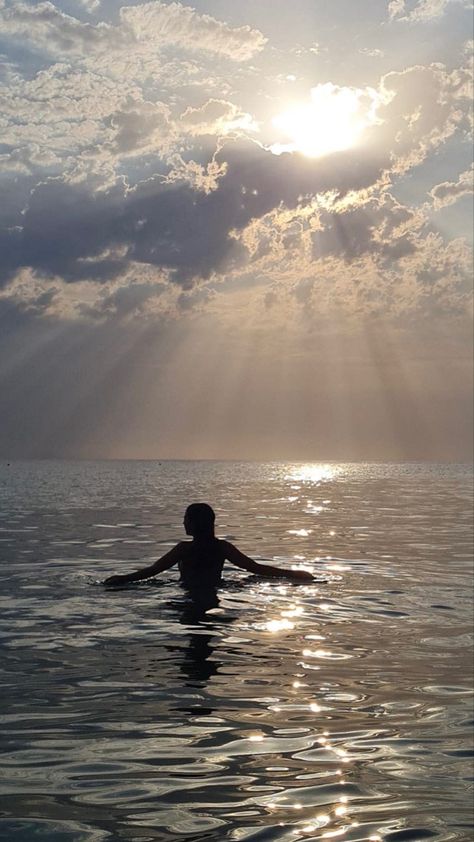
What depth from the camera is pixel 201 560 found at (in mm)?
16594

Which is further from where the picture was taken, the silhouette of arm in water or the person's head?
the silhouette of arm in water

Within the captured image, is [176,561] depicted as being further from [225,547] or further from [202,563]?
[225,547]

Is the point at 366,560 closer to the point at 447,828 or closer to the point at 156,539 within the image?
the point at 156,539

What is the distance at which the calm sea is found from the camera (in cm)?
620

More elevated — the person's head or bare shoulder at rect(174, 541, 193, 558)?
the person's head

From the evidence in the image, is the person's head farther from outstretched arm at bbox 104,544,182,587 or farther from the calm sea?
the calm sea

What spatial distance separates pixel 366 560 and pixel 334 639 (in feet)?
40.5

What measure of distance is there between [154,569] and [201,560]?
3.07ft

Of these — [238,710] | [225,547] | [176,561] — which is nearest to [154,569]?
[176,561]

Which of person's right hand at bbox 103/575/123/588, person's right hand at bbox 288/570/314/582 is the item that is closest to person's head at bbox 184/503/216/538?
person's right hand at bbox 103/575/123/588

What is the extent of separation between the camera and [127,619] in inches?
562

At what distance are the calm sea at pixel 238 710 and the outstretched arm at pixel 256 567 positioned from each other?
41cm

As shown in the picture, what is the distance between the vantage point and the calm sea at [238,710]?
620 cm

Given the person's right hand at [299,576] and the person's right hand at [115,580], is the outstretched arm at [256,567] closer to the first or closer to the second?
the person's right hand at [299,576]
